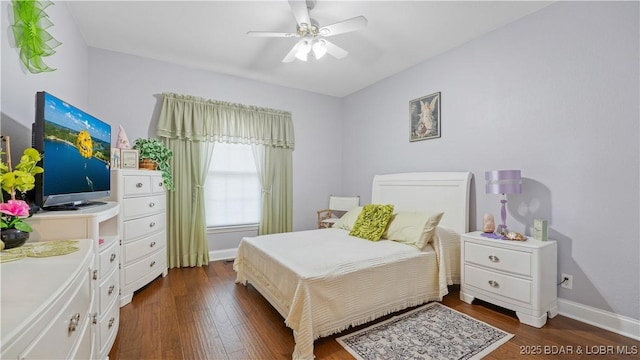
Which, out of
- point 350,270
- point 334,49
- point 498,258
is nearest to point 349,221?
point 350,270

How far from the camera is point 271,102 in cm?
436

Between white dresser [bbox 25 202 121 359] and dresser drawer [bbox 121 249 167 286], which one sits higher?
white dresser [bbox 25 202 121 359]

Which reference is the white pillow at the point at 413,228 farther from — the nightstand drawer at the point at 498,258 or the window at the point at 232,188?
the window at the point at 232,188

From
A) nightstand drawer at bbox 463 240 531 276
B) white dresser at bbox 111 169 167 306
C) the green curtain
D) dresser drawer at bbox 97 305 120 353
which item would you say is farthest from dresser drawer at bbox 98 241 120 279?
nightstand drawer at bbox 463 240 531 276

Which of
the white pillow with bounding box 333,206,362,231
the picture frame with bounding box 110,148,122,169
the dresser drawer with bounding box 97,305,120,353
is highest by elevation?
the picture frame with bounding box 110,148,122,169

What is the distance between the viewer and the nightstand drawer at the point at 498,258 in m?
2.20

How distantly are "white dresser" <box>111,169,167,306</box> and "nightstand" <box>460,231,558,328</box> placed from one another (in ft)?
10.7

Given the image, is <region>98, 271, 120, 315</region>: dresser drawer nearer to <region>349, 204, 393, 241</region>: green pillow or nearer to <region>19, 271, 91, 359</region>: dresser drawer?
<region>19, 271, 91, 359</region>: dresser drawer

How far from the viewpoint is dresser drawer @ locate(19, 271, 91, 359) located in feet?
2.31

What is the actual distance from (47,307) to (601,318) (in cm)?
339

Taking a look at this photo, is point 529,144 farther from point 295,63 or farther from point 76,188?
point 76,188

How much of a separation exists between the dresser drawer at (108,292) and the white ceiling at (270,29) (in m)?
2.33

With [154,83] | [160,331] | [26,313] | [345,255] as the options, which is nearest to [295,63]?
[154,83]

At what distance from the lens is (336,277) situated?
1981 millimetres
